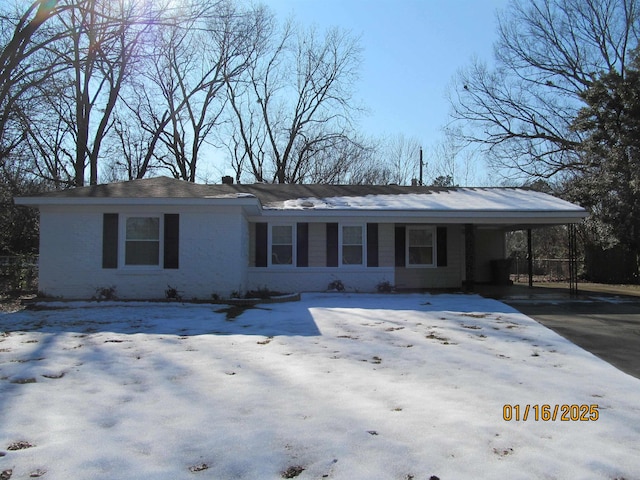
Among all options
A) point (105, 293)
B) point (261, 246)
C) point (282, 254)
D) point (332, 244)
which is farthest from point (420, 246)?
point (105, 293)

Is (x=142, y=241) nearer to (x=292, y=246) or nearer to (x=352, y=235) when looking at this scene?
(x=292, y=246)

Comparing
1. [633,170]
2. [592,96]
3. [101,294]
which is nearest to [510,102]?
[592,96]

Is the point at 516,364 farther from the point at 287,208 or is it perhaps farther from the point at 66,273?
the point at 66,273

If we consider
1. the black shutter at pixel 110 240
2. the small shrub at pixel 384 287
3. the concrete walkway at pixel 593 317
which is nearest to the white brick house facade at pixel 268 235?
the black shutter at pixel 110 240

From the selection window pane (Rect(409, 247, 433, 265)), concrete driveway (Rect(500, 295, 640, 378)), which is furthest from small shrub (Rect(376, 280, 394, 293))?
concrete driveway (Rect(500, 295, 640, 378))

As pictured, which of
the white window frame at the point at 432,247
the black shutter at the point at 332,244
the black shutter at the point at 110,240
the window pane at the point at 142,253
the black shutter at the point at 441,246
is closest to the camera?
the black shutter at the point at 110,240

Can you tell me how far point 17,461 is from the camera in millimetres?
3100

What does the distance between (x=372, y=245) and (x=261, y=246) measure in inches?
137

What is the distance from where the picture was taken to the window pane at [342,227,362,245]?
1448 centimetres

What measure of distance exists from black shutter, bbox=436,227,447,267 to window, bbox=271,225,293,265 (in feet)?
17.0

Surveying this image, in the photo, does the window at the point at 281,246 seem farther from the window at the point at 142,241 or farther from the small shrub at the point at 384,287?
the window at the point at 142,241

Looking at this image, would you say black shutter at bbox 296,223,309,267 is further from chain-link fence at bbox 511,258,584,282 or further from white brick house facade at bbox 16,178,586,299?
chain-link fence at bbox 511,258,584,282

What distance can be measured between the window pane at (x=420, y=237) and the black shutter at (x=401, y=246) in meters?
0.38

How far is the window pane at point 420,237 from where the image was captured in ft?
51.3
